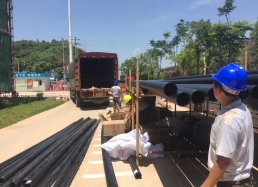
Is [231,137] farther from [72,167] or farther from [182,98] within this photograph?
[72,167]

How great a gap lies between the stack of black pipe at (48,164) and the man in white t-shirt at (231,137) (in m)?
3.41

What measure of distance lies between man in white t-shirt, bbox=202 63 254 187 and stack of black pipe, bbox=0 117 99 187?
3412 millimetres

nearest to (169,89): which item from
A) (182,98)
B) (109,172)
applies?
(182,98)

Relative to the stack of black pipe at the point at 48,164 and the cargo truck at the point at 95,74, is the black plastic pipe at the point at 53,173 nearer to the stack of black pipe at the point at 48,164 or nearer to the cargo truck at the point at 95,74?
the stack of black pipe at the point at 48,164

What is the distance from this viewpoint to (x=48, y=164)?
17.7 ft

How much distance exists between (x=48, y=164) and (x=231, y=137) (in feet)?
14.8

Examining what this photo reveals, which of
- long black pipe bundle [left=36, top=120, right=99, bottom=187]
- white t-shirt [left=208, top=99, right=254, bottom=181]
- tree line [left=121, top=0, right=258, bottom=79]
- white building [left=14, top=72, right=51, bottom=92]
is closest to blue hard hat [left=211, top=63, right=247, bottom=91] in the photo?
white t-shirt [left=208, top=99, right=254, bottom=181]

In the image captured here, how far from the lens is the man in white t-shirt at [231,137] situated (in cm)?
188

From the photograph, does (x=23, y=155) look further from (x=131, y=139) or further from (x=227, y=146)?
(x=227, y=146)

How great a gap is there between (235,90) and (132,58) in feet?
147

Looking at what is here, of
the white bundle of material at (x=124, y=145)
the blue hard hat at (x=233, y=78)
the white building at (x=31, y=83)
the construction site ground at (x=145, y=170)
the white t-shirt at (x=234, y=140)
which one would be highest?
the white building at (x=31, y=83)

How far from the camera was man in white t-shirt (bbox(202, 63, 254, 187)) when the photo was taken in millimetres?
1880

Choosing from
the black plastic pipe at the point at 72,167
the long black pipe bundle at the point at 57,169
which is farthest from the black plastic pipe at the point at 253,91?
the long black pipe bundle at the point at 57,169

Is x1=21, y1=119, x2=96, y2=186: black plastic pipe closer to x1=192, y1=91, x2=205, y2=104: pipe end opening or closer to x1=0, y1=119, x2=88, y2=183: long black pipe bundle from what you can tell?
x1=0, y1=119, x2=88, y2=183: long black pipe bundle
